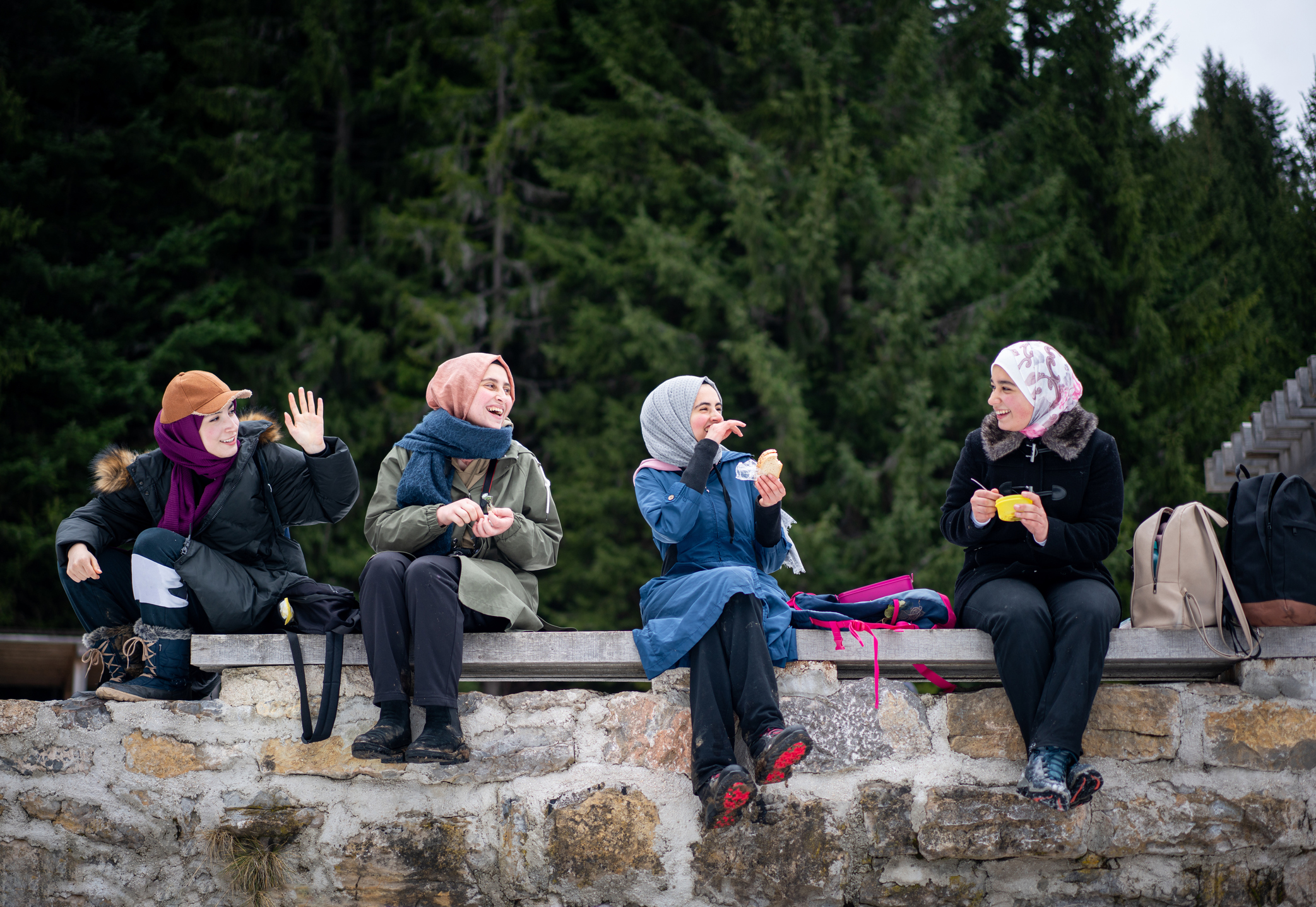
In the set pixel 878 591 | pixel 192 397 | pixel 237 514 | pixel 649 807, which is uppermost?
pixel 192 397

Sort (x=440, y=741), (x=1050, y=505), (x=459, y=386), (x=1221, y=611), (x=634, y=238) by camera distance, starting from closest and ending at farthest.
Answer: (x=440, y=741) → (x=1221, y=611) → (x=1050, y=505) → (x=459, y=386) → (x=634, y=238)

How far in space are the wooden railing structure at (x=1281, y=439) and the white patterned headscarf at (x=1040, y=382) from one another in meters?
1.41

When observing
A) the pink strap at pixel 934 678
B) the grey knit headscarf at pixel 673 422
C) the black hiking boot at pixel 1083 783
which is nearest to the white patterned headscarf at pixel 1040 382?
the pink strap at pixel 934 678

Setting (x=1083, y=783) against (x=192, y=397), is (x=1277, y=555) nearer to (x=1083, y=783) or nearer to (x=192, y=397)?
(x=1083, y=783)

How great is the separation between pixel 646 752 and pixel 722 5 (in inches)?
523

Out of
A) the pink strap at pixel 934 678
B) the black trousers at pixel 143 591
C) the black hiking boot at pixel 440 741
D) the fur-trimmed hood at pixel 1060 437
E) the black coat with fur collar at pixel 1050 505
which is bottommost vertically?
the black hiking boot at pixel 440 741

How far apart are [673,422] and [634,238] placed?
9.86 metres

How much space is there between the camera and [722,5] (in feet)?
47.6

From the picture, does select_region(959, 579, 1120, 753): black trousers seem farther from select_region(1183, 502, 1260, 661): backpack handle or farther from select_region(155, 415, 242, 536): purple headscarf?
select_region(155, 415, 242, 536): purple headscarf

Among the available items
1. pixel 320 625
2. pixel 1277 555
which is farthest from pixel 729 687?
pixel 1277 555

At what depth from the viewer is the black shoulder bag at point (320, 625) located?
10.7 ft

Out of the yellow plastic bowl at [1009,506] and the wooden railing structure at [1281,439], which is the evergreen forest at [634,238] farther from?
the yellow plastic bowl at [1009,506]

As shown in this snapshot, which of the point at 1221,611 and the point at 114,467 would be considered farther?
the point at 114,467

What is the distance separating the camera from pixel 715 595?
3129mm
